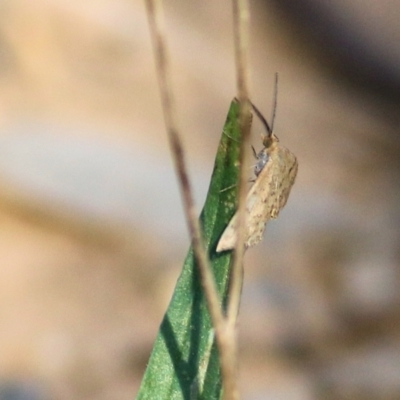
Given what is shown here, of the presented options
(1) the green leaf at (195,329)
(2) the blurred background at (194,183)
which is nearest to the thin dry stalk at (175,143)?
(1) the green leaf at (195,329)

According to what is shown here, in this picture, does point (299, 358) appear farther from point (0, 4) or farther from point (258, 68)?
point (0, 4)

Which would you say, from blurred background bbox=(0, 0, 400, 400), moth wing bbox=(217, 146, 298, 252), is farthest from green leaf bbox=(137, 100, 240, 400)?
blurred background bbox=(0, 0, 400, 400)

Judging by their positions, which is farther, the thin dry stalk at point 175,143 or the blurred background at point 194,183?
the blurred background at point 194,183

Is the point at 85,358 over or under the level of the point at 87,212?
under

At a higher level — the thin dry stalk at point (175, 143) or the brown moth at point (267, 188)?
the brown moth at point (267, 188)

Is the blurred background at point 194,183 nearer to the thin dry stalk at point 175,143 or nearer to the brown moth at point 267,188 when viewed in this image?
the brown moth at point 267,188

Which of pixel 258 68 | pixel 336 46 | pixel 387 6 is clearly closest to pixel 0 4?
pixel 258 68
